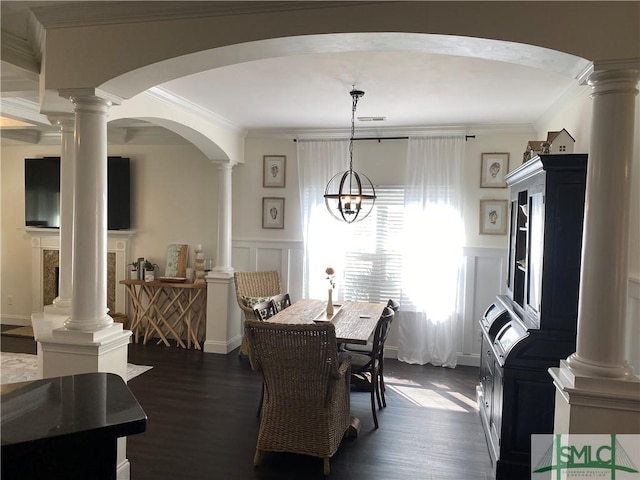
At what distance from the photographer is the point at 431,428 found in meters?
3.45

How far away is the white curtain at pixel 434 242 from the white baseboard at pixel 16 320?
5.39 meters

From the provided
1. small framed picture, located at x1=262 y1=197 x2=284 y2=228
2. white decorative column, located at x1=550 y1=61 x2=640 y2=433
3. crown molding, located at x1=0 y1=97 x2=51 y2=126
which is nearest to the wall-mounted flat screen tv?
crown molding, located at x1=0 y1=97 x2=51 y2=126

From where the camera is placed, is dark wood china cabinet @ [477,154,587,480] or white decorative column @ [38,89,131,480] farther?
dark wood china cabinet @ [477,154,587,480]

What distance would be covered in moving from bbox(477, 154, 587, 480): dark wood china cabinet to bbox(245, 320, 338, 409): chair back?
1.12m

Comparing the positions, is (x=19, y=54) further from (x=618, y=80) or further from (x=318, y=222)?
(x=318, y=222)

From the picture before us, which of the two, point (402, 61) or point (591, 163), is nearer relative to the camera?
point (591, 163)

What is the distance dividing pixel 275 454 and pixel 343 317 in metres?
1.29

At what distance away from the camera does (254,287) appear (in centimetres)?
516

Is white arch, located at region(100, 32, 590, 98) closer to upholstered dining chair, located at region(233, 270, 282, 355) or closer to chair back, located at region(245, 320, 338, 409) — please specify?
chair back, located at region(245, 320, 338, 409)

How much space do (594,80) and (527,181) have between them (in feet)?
3.95

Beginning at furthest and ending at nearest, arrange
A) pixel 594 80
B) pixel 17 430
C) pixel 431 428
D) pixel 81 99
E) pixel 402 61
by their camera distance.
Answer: pixel 431 428
pixel 402 61
pixel 81 99
pixel 594 80
pixel 17 430

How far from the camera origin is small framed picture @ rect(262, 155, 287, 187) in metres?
5.45

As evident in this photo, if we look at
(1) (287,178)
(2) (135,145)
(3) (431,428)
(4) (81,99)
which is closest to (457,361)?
(3) (431,428)

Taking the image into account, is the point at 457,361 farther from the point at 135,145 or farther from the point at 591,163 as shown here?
the point at 135,145
